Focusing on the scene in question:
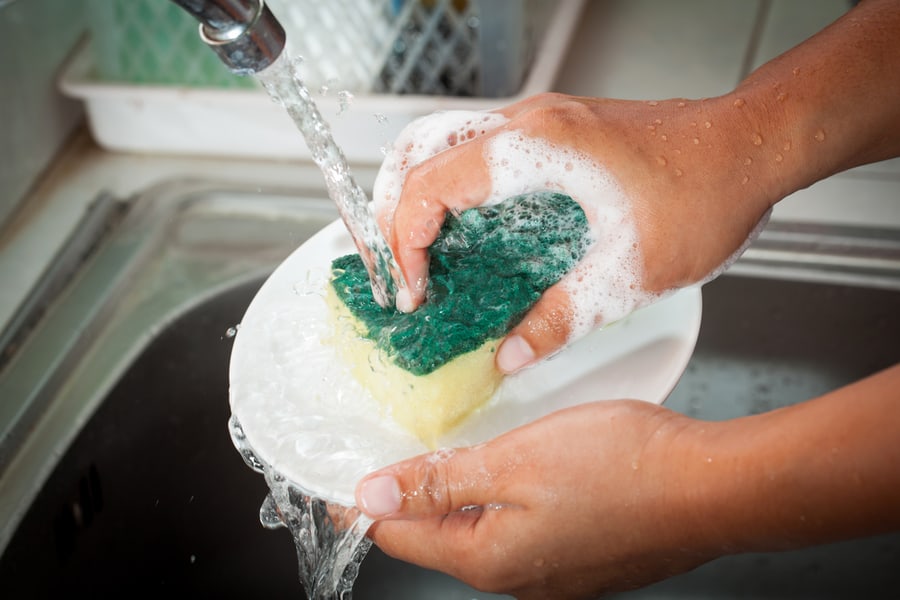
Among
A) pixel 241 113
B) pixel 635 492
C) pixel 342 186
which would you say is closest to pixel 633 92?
pixel 241 113

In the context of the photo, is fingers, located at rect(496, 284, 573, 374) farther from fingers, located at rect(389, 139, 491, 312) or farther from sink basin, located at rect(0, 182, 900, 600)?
sink basin, located at rect(0, 182, 900, 600)

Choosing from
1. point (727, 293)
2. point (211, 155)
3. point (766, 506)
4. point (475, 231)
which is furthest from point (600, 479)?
point (211, 155)

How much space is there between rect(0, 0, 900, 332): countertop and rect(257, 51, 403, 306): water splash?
13.8 inches

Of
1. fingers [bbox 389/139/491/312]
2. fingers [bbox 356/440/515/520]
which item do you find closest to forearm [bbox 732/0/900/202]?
fingers [bbox 389/139/491/312]

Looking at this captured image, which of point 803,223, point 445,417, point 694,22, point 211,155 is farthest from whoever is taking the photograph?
point 694,22

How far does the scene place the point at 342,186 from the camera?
78cm

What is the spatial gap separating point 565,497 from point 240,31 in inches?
15.4

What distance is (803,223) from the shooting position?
108cm

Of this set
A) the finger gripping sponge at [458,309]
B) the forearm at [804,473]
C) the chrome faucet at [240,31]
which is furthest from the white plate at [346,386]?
the chrome faucet at [240,31]

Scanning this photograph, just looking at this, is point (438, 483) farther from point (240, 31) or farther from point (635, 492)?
point (240, 31)

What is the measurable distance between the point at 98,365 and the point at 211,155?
37 centimetres

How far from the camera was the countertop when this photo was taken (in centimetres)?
111

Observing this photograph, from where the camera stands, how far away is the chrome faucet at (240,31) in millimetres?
538

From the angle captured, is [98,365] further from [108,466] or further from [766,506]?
[766,506]
